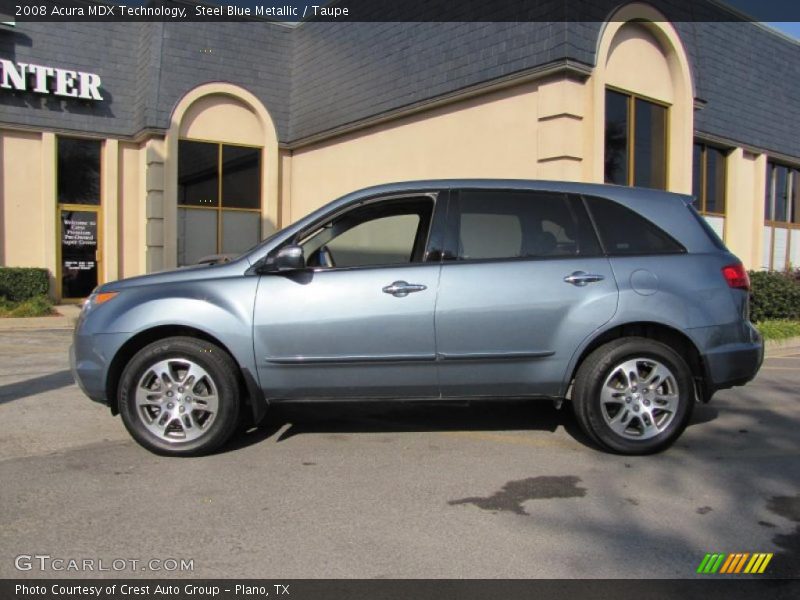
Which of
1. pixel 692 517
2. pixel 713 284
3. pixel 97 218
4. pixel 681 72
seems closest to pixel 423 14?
pixel 681 72

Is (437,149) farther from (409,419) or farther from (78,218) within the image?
(78,218)

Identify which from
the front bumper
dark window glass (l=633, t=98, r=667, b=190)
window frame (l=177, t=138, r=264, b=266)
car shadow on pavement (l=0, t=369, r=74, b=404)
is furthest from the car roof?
window frame (l=177, t=138, r=264, b=266)

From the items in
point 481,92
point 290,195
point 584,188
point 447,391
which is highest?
point 481,92

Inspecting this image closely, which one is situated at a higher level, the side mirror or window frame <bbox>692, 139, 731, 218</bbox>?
window frame <bbox>692, 139, 731, 218</bbox>

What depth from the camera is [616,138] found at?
37.9 feet

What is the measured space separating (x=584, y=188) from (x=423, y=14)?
30.6ft

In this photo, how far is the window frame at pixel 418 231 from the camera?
186 inches

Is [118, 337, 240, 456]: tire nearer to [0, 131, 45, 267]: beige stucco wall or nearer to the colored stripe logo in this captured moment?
the colored stripe logo

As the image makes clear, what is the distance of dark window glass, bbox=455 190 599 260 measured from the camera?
4.81 meters

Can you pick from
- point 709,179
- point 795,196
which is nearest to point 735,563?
point 709,179

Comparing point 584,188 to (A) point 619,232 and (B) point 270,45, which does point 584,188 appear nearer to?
(A) point 619,232

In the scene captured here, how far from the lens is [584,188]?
16.4 ft

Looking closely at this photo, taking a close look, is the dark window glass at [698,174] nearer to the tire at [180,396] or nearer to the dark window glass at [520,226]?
the dark window glass at [520,226]

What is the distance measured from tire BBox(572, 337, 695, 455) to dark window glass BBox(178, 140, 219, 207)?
43.5 feet
